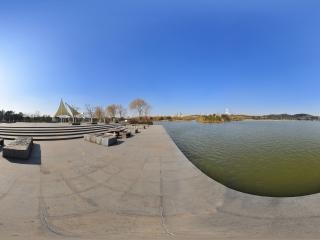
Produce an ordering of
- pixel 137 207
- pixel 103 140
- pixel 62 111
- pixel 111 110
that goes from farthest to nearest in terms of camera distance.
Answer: pixel 111 110
pixel 62 111
pixel 103 140
pixel 137 207

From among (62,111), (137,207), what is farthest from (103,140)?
(62,111)

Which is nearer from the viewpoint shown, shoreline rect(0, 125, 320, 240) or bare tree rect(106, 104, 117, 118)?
shoreline rect(0, 125, 320, 240)

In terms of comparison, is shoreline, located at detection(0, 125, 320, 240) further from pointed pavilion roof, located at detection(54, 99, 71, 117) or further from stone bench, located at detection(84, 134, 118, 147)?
pointed pavilion roof, located at detection(54, 99, 71, 117)

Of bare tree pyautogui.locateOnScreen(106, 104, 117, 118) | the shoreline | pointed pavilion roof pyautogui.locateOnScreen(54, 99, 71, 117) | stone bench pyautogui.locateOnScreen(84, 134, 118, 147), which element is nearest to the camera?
the shoreline

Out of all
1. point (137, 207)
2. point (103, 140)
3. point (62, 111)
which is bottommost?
point (137, 207)

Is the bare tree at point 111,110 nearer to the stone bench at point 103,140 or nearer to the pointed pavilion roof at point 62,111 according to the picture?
the pointed pavilion roof at point 62,111

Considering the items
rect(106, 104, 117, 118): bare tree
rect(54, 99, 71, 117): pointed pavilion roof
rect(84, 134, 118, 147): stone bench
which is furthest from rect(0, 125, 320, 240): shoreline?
rect(106, 104, 117, 118): bare tree

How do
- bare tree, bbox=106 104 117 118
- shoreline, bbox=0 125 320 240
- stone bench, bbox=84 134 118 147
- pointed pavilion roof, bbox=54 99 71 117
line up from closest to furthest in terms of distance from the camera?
shoreline, bbox=0 125 320 240, stone bench, bbox=84 134 118 147, pointed pavilion roof, bbox=54 99 71 117, bare tree, bbox=106 104 117 118

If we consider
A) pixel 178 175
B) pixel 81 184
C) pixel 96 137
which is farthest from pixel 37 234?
pixel 96 137

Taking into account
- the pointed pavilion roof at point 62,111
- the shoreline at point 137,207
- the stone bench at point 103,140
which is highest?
the pointed pavilion roof at point 62,111

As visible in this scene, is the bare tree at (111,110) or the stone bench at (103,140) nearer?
the stone bench at (103,140)

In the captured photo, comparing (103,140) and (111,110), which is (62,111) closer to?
(111,110)

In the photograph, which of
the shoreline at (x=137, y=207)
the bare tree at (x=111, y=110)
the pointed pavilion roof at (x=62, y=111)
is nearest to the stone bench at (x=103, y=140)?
the shoreline at (x=137, y=207)

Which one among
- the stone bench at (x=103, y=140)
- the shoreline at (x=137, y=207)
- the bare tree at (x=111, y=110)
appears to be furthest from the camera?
the bare tree at (x=111, y=110)
